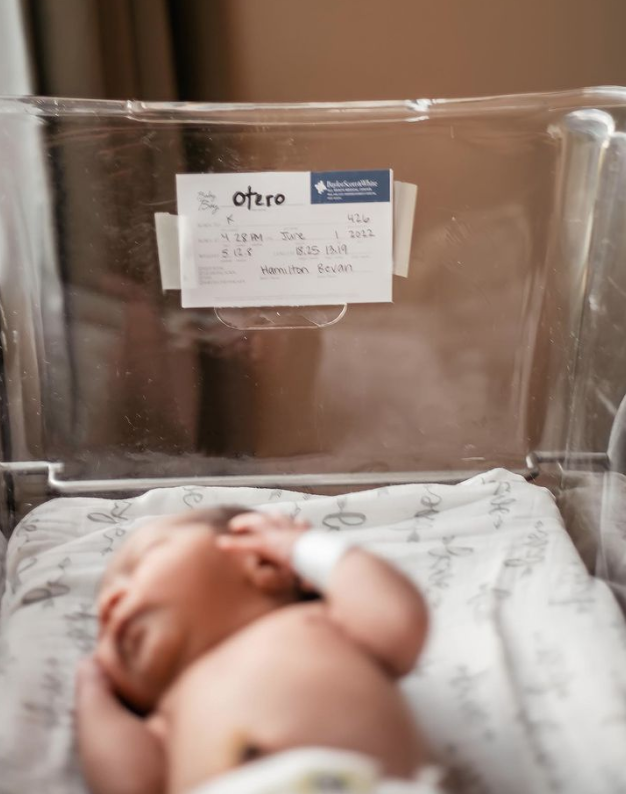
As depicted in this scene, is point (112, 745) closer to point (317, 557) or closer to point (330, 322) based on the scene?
point (317, 557)

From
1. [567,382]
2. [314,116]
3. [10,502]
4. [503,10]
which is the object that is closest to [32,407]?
[10,502]

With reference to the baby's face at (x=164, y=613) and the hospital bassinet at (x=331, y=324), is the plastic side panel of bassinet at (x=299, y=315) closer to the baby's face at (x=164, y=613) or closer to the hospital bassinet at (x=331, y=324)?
the hospital bassinet at (x=331, y=324)

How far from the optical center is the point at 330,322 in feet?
2.98

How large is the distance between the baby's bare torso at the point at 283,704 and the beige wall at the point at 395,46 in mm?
733

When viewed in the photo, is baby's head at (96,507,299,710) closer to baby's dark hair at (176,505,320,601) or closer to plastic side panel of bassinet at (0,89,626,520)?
baby's dark hair at (176,505,320,601)

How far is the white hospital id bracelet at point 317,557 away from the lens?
0.48 metres

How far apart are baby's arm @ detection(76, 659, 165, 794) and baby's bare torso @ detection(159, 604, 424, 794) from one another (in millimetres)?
12

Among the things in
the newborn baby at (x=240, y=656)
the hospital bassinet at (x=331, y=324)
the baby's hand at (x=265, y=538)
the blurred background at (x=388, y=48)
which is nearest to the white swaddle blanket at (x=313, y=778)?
the newborn baby at (x=240, y=656)

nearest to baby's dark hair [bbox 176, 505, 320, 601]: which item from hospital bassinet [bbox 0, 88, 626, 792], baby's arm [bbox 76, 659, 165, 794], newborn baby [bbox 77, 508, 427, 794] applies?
newborn baby [bbox 77, 508, 427, 794]

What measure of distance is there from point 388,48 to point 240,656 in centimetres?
80

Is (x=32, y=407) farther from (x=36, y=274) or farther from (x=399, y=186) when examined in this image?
(x=399, y=186)

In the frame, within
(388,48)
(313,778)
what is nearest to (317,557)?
(313,778)

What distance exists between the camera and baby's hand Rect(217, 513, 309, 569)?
1.64ft

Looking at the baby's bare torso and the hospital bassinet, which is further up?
the hospital bassinet
